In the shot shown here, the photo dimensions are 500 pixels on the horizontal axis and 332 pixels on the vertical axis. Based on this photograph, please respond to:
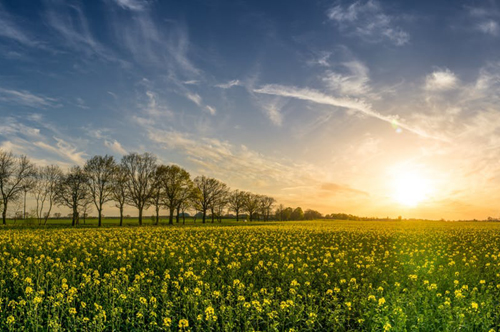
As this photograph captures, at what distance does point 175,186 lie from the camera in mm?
67188

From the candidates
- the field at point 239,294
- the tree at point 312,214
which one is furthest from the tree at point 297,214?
the field at point 239,294

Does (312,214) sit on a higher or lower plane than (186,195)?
lower

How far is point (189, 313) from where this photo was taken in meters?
8.64

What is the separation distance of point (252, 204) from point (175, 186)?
1974 inches

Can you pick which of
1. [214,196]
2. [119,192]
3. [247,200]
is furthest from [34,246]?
[247,200]

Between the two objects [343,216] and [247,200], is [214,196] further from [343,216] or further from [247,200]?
[343,216]

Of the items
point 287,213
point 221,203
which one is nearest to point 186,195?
point 221,203

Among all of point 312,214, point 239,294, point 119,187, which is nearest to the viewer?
point 239,294

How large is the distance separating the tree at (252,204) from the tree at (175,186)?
42.8m

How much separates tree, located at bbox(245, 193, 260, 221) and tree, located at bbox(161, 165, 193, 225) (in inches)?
1684

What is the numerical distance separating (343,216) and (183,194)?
386 ft

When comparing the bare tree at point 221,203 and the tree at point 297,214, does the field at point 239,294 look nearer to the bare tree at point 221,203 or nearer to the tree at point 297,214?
the bare tree at point 221,203

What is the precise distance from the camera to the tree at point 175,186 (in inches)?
2640

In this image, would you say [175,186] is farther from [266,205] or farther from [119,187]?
[266,205]
